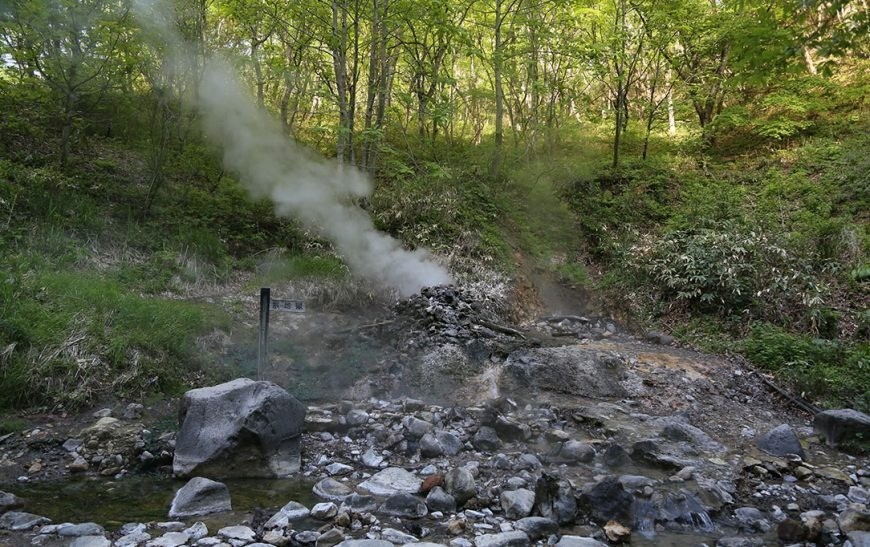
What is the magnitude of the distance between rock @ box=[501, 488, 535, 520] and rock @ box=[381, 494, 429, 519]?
54 centimetres

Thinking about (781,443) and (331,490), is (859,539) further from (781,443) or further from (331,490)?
(331,490)

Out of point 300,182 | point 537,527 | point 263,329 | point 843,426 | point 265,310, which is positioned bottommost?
point 537,527

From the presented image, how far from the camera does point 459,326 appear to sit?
773 centimetres

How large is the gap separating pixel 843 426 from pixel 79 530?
20.8ft

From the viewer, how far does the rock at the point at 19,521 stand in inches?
133

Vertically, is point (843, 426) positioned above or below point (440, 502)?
above

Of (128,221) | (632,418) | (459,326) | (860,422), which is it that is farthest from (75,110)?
(860,422)

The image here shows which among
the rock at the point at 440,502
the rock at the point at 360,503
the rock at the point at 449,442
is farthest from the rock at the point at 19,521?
the rock at the point at 449,442

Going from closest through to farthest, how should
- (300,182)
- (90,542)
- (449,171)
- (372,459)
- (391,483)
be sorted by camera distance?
(90,542) < (391,483) < (372,459) < (300,182) < (449,171)

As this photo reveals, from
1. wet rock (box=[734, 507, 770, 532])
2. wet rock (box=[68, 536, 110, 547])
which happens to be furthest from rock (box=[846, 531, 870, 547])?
wet rock (box=[68, 536, 110, 547])

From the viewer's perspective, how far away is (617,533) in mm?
3576

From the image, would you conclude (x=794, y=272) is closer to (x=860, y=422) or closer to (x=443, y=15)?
(x=860, y=422)

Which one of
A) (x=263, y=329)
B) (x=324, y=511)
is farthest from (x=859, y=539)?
(x=263, y=329)

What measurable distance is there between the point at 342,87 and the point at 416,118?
411 cm
